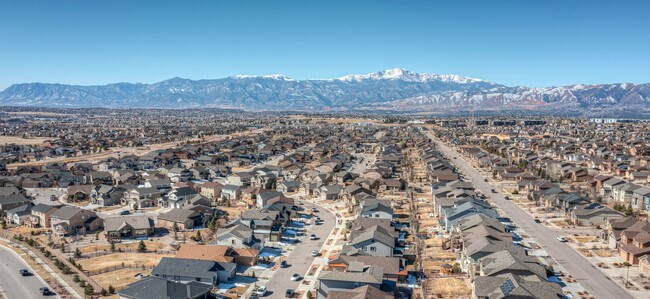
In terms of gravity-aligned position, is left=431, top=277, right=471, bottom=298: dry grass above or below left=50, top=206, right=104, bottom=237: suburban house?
below

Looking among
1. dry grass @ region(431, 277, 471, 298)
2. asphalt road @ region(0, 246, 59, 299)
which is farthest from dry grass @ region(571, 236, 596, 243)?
asphalt road @ region(0, 246, 59, 299)

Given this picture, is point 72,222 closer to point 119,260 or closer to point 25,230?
point 25,230

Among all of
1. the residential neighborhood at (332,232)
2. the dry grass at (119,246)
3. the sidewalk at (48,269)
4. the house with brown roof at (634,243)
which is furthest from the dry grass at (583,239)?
the sidewalk at (48,269)

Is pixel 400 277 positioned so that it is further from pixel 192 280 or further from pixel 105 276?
pixel 105 276

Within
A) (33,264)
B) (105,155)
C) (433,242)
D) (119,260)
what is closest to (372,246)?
(433,242)

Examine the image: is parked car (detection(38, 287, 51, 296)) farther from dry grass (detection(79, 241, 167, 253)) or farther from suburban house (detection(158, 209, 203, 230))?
suburban house (detection(158, 209, 203, 230))

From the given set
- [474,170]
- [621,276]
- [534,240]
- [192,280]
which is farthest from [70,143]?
[621,276]
